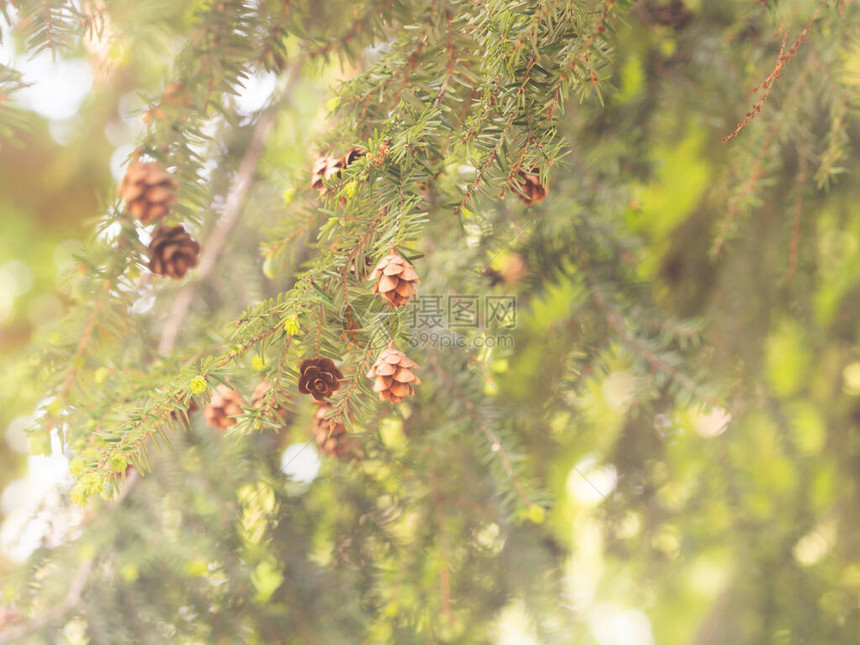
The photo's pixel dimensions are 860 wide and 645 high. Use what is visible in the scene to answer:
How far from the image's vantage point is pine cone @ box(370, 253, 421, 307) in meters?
0.32

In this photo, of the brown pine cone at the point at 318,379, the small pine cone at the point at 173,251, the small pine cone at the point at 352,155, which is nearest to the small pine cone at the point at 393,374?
the brown pine cone at the point at 318,379

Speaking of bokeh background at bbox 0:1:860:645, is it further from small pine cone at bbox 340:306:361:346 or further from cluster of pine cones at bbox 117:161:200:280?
small pine cone at bbox 340:306:361:346

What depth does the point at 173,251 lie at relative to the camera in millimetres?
488

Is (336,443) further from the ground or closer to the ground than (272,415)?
closer to the ground

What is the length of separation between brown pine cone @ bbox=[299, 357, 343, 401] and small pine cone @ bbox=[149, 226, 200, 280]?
21 centimetres

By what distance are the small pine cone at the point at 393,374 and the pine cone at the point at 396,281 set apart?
3cm

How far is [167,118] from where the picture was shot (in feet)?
1.49

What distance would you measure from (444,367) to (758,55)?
547mm

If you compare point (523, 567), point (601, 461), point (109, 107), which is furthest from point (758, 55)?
point (109, 107)

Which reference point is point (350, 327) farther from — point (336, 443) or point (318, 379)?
point (336, 443)

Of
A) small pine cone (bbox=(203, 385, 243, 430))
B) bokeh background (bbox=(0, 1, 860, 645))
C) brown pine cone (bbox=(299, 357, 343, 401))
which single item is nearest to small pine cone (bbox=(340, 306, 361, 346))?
brown pine cone (bbox=(299, 357, 343, 401))

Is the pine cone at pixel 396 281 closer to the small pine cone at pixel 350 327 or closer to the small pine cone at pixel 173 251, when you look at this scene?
the small pine cone at pixel 350 327

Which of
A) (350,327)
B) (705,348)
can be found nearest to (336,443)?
(350,327)

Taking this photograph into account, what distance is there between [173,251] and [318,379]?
23 centimetres
